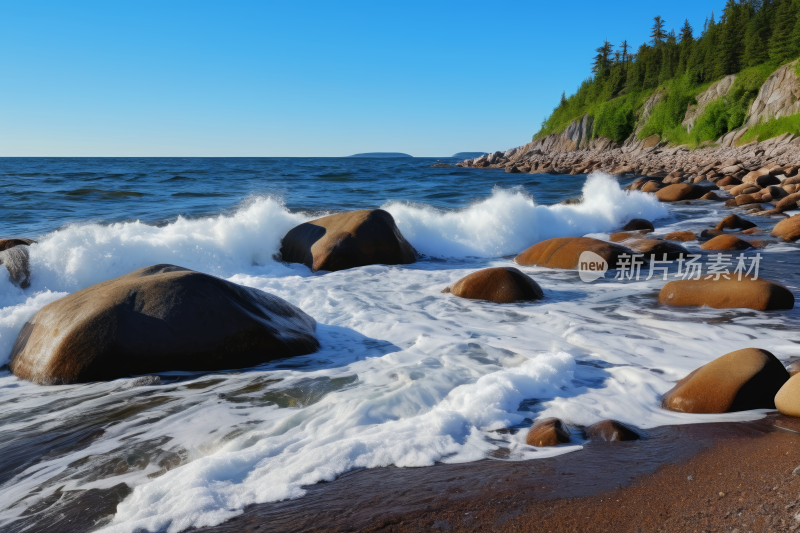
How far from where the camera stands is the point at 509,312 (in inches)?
196

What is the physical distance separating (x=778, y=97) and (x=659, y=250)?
30978mm

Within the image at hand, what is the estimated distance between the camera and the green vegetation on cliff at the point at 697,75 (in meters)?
36.1

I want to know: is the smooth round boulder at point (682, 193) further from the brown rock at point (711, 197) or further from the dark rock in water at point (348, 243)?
the dark rock in water at point (348, 243)

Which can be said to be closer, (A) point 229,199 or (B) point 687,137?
(A) point 229,199

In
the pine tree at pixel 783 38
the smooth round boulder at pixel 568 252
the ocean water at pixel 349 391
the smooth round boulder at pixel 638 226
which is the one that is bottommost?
the ocean water at pixel 349 391

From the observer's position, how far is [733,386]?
276 centimetres

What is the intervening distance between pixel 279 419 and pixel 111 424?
0.92 meters

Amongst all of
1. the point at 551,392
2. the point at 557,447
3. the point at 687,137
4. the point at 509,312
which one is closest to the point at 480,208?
the point at 509,312

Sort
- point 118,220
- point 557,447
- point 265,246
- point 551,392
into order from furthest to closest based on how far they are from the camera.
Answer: point 118,220 → point 265,246 → point 551,392 → point 557,447

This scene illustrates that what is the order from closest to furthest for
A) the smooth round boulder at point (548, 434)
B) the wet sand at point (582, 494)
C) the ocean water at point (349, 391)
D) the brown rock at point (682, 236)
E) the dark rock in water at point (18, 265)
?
the wet sand at point (582, 494) → the ocean water at point (349, 391) → the smooth round boulder at point (548, 434) → the dark rock in water at point (18, 265) → the brown rock at point (682, 236)

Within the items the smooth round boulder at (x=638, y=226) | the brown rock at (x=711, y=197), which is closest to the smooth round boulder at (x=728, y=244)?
the smooth round boulder at (x=638, y=226)

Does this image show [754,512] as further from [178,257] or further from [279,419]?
[178,257]

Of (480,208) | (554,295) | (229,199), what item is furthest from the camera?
(229,199)

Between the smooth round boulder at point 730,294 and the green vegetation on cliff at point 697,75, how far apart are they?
28269 mm
